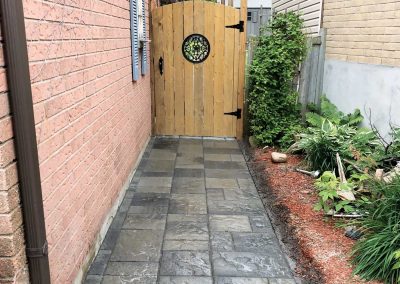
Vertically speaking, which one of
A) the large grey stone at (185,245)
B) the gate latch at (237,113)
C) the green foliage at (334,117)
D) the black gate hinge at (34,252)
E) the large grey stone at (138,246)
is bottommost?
the large grey stone at (185,245)

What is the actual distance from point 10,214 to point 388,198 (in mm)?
2454

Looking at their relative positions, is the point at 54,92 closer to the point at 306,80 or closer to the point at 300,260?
the point at 300,260

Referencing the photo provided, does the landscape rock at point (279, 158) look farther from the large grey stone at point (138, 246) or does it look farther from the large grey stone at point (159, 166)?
the large grey stone at point (138, 246)

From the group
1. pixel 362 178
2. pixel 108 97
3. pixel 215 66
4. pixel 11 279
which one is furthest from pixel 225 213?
pixel 215 66

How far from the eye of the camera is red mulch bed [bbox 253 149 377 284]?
2805mm

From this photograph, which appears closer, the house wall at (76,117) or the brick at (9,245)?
the brick at (9,245)

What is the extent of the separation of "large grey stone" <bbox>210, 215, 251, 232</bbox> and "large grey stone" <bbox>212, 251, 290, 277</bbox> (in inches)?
16.5

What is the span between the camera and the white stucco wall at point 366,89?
445cm

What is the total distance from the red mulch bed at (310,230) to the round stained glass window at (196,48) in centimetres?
240

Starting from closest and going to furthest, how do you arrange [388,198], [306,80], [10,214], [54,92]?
[10,214], [54,92], [388,198], [306,80]

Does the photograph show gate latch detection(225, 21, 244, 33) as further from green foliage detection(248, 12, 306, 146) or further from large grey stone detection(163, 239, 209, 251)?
large grey stone detection(163, 239, 209, 251)

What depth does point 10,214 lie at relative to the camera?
1624 millimetres

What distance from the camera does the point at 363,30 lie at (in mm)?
5125

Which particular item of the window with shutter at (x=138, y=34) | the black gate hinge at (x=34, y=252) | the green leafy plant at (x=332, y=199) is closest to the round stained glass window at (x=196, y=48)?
the window with shutter at (x=138, y=34)
